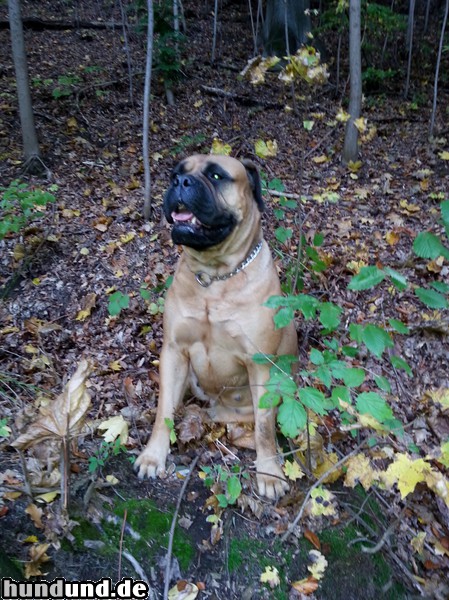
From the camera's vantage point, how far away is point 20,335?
4.20 metres

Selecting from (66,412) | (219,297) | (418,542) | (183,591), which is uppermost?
(219,297)

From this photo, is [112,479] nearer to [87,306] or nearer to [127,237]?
[87,306]

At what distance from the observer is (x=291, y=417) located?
77.7 inches

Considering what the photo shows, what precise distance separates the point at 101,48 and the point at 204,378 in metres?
10.5

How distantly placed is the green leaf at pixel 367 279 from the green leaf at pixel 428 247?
29cm

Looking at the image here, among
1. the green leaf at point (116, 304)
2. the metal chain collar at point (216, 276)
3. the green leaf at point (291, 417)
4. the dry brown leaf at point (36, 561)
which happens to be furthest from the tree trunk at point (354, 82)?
the dry brown leaf at point (36, 561)

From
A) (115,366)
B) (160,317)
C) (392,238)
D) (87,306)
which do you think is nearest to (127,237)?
(87,306)

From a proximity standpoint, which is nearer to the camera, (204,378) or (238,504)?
(238,504)

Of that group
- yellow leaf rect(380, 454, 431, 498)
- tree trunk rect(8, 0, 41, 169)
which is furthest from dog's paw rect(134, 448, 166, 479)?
tree trunk rect(8, 0, 41, 169)

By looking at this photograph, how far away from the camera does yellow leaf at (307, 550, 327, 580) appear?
2.40 meters

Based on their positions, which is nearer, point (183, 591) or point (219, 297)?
point (183, 591)

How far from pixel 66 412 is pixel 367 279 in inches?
53.7

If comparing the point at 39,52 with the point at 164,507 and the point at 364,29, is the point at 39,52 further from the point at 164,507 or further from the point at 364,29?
the point at 164,507

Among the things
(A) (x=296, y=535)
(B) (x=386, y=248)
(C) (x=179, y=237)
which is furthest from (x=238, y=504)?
(B) (x=386, y=248)
